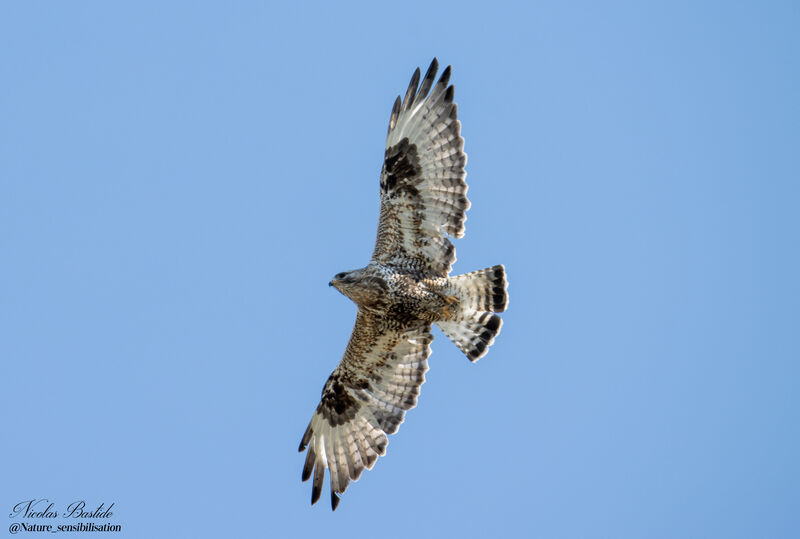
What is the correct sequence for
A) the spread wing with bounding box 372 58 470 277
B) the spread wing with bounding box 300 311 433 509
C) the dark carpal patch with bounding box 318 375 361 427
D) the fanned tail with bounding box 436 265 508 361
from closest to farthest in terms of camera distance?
the spread wing with bounding box 372 58 470 277 < the fanned tail with bounding box 436 265 508 361 < the spread wing with bounding box 300 311 433 509 < the dark carpal patch with bounding box 318 375 361 427

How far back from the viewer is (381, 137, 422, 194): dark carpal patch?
14.0 meters

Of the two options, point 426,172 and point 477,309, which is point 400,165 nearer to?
point 426,172

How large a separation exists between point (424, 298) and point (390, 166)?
148 centimetres

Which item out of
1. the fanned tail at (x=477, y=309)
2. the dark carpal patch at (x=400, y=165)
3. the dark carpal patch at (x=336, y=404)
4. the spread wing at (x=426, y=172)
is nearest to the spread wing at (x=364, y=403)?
the dark carpal patch at (x=336, y=404)

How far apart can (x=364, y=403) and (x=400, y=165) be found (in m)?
2.76

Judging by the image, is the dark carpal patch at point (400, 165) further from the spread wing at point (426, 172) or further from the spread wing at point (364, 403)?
the spread wing at point (364, 403)

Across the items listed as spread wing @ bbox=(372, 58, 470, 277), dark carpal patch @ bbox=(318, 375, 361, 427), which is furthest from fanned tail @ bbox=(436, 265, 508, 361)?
dark carpal patch @ bbox=(318, 375, 361, 427)

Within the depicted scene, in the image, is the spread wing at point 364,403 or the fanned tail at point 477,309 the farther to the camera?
the spread wing at point 364,403

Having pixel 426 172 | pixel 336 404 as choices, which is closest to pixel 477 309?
pixel 426 172

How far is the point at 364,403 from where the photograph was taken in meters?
14.7

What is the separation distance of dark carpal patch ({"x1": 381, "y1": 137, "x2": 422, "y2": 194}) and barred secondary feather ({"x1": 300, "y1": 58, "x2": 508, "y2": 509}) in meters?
0.01

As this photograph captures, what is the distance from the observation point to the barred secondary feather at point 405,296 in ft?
45.6

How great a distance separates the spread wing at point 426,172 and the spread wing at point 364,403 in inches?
38.4

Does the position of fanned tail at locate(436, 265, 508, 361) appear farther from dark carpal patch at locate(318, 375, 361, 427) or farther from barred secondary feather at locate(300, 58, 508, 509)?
dark carpal patch at locate(318, 375, 361, 427)
